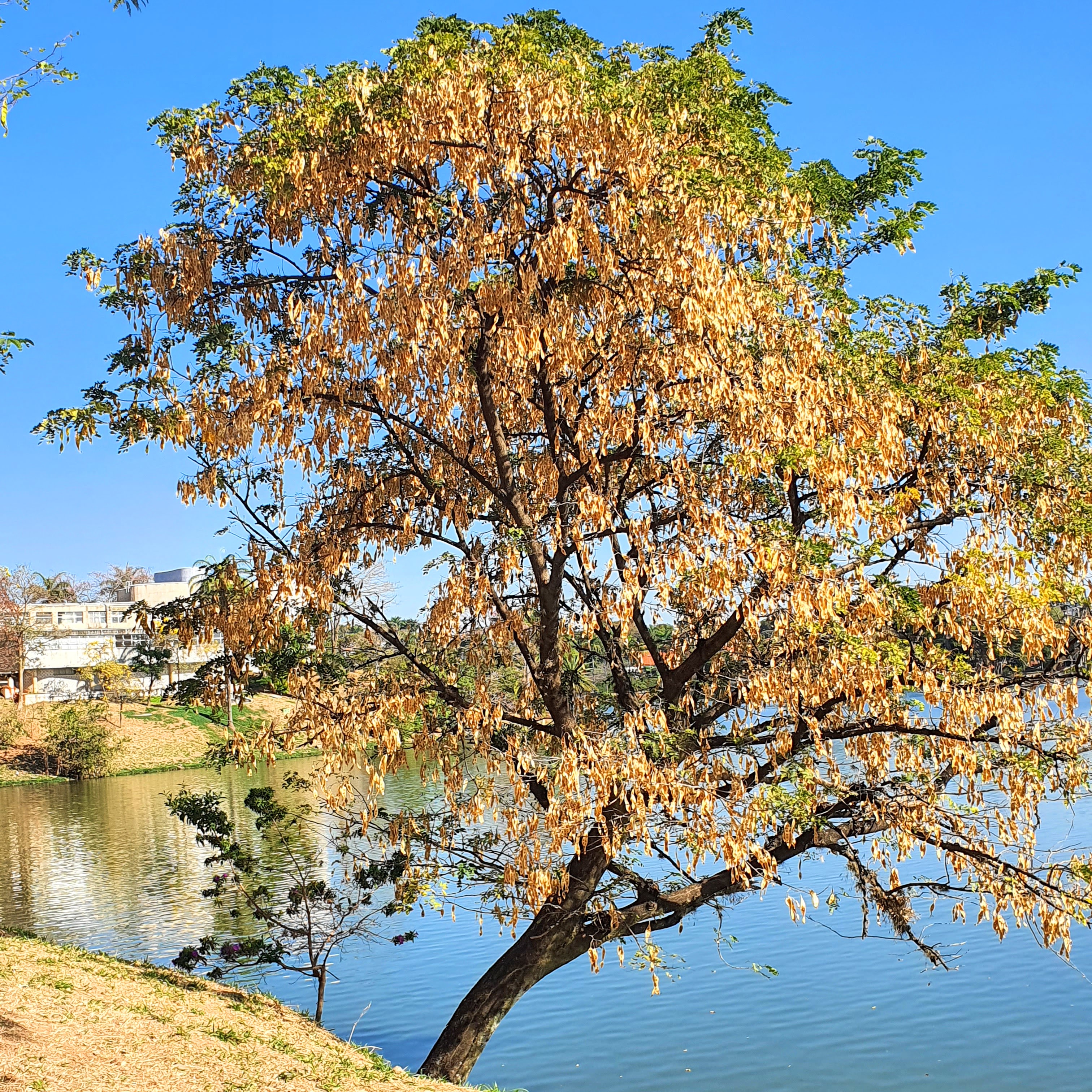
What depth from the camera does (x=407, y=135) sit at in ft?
29.2

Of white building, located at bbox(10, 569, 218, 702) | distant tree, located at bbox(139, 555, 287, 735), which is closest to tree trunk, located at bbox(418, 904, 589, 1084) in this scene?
distant tree, located at bbox(139, 555, 287, 735)

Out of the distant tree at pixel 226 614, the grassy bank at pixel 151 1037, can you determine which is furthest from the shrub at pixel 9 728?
the distant tree at pixel 226 614

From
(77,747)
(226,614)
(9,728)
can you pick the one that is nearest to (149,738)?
(9,728)

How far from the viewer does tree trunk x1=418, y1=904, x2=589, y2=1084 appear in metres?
10.6

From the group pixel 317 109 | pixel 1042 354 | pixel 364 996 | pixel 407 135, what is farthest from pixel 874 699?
pixel 364 996

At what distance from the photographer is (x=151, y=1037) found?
8.58 metres

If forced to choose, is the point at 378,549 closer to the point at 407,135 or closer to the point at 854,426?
the point at 407,135

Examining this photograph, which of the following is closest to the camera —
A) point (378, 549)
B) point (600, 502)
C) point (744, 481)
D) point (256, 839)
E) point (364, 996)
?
point (600, 502)

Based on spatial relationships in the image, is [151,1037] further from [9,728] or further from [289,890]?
[9,728]

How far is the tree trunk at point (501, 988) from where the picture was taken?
10.6 m

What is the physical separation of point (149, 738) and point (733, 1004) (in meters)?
41.4

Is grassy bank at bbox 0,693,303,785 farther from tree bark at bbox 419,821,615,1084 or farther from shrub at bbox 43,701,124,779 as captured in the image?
tree bark at bbox 419,821,615,1084

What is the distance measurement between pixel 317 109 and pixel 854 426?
4933 mm

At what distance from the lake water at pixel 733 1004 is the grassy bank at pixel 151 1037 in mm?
3155
